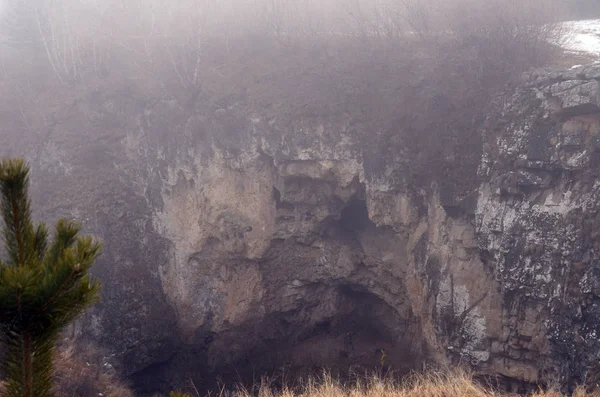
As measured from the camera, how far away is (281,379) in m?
12.1

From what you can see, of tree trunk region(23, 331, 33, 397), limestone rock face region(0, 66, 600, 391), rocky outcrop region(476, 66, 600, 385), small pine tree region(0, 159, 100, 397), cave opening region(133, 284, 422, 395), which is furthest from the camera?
cave opening region(133, 284, 422, 395)

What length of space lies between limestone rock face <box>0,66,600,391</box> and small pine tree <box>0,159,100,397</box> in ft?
27.4

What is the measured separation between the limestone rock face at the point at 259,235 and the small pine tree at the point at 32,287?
835 centimetres

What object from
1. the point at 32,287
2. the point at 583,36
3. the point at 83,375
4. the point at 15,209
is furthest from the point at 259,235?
the point at 32,287

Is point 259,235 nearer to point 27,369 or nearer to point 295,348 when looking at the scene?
point 295,348

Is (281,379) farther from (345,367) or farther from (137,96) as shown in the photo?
(137,96)

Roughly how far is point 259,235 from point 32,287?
950 centimetres

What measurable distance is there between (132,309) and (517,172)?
820 cm

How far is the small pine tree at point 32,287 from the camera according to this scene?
9.64ft

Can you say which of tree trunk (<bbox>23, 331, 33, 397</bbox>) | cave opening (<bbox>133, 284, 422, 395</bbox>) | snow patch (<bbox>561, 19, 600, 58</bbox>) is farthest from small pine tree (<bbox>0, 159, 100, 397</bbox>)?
snow patch (<bbox>561, 19, 600, 58</bbox>)

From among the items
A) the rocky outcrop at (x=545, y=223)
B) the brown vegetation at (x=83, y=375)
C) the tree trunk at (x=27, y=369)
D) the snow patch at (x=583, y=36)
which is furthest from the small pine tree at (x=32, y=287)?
the snow patch at (x=583, y=36)

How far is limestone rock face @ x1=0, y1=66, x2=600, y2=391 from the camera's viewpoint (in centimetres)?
1084

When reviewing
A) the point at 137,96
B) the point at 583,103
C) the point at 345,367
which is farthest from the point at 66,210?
the point at 583,103

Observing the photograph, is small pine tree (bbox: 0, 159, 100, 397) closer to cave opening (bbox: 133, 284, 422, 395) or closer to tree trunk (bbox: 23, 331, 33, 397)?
tree trunk (bbox: 23, 331, 33, 397)
